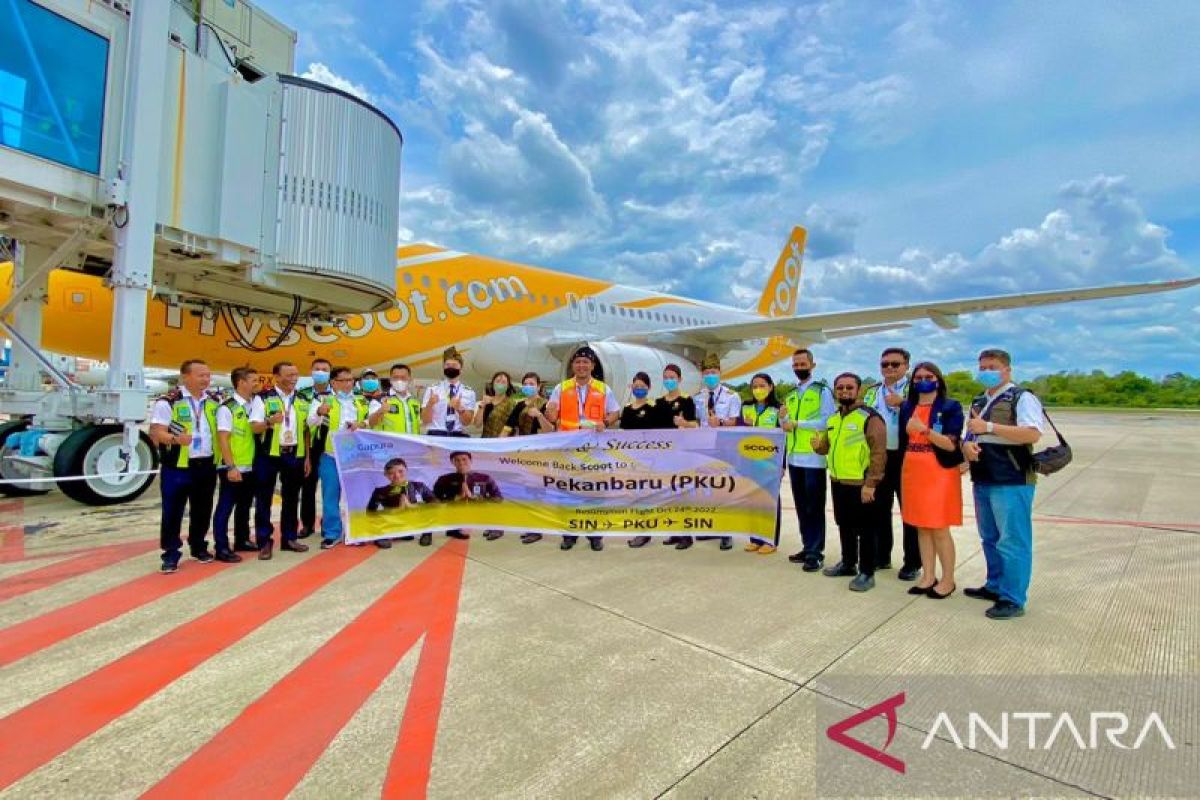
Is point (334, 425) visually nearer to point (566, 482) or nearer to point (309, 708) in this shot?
point (566, 482)

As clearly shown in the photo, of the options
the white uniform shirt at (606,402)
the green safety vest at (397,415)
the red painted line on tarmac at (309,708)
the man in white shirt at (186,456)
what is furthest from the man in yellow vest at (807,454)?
the man in white shirt at (186,456)

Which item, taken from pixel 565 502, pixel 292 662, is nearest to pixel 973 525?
pixel 565 502

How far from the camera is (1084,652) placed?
3.39 metres

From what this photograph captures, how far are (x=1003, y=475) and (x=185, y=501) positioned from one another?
244 inches

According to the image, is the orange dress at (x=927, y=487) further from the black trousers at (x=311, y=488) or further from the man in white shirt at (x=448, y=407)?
the black trousers at (x=311, y=488)

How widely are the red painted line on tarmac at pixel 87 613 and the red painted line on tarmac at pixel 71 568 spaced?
547 mm

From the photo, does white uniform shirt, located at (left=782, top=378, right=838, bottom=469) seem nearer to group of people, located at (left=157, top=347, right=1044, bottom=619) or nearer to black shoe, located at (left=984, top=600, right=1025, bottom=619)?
group of people, located at (left=157, top=347, right=1044, bottom=619)

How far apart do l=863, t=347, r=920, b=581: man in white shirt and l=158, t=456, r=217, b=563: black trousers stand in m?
5.50

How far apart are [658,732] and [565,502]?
3322 millimetres

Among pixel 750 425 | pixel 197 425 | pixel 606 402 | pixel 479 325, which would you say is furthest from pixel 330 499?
pixel 479 325

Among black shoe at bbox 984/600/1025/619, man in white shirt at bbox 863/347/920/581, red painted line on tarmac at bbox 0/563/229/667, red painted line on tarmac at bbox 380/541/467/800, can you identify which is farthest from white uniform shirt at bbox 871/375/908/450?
red painted line on tarmac at bbox 0/563/229/667

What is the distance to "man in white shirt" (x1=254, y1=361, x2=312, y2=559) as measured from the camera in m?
5.45

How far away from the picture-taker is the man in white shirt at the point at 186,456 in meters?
4.71

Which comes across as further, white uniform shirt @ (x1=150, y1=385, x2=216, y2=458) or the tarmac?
white uniform shirt @ (x1=150, y1=385, x2=216, y2=458)
